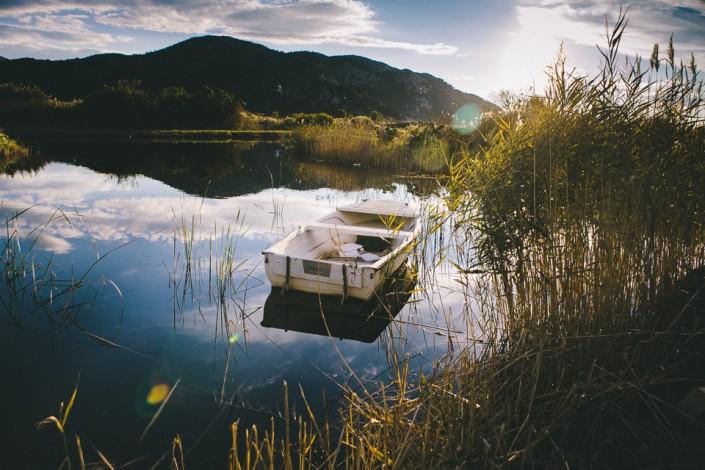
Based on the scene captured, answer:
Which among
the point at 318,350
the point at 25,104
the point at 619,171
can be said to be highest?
the point at 25,104

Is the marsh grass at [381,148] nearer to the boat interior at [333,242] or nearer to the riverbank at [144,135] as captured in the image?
the boat interior at [333,242]

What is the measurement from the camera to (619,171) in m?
3.67

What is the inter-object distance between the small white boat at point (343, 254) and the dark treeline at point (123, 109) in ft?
107

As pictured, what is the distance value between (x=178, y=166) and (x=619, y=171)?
18.1 m

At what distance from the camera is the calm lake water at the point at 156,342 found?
3482 millimetres

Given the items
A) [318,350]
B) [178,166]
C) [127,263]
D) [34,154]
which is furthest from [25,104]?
[318,350]

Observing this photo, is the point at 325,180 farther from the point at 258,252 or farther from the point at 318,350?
the point at 318,350

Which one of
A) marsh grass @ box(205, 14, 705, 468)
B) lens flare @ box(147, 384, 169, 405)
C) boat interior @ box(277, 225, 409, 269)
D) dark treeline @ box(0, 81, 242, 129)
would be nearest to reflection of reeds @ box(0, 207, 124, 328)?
lens flare @ box(147, 384, 169, 405)

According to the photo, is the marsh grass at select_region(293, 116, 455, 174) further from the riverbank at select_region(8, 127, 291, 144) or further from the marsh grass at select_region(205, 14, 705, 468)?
the riverbank at select_region(8, 127, 291, 144)

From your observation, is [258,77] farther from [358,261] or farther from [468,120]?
[358,261]

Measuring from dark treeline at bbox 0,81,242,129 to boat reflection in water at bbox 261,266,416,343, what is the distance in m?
34.1

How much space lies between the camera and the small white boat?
5.43 m

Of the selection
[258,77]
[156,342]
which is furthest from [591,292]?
[258,77]

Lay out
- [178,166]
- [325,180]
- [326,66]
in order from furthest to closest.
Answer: [326,66], [178,166], [325,180]
